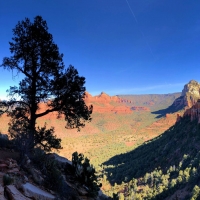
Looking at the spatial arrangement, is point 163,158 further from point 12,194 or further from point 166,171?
point 12,194

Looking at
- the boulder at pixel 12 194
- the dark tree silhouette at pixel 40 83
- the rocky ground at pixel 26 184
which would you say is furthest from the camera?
the dark tree silhouette at pixel 40 83

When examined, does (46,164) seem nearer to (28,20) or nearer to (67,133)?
(28,20)

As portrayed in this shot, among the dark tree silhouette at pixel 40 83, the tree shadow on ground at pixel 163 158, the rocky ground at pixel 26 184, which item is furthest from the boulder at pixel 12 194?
the tree shadow on ground at pixel 163 158

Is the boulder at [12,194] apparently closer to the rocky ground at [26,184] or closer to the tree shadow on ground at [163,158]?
the rocky ground at [26,184]

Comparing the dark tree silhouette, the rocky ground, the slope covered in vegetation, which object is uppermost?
the dark tree silhouette

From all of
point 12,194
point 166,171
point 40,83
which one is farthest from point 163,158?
point 12,194

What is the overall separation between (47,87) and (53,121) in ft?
619

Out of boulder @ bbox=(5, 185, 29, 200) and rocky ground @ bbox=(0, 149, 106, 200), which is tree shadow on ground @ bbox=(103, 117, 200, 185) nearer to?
rocky ground @ bbox=(0, 149, 106, 200)

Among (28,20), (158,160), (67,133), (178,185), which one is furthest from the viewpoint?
(67,133)

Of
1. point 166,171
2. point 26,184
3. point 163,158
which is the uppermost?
point 26,184

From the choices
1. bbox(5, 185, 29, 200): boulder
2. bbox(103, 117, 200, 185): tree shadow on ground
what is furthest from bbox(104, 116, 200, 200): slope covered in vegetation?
bbox(5, 185, 29, 200): boulder

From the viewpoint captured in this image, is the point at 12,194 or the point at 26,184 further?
the point at 26,184

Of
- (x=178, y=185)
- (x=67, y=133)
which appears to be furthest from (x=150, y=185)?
(x=67, y=133)

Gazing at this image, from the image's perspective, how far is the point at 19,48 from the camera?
12234 millimetres
